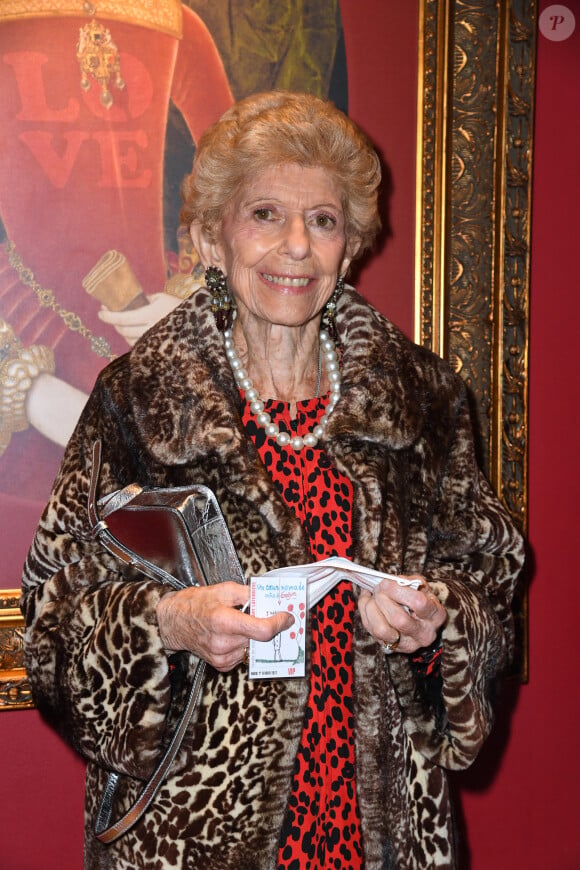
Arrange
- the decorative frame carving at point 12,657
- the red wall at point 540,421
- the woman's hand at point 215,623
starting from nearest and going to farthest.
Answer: the woman's hand at point 215,623 < the decorative frame carving at point 12,657 < the red wall at point 540,421

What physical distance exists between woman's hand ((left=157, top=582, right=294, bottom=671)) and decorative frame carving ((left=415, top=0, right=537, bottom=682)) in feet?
4.83

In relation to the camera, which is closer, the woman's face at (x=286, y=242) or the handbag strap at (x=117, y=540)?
the handbag strap at (x=117, y=540)

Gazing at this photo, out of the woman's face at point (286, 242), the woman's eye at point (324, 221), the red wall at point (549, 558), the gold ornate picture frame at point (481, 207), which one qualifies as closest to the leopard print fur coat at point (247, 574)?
the woman's face at point (286, 242)

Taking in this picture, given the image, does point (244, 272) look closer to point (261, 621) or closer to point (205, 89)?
point (261, 621)

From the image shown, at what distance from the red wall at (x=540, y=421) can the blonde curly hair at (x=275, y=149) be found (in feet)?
3.07

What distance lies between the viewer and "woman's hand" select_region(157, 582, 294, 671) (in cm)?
128

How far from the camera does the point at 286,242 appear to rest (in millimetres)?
1602

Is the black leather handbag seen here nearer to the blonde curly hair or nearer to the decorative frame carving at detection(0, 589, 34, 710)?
the blonde curly hair

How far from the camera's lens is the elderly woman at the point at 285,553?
4.74ft

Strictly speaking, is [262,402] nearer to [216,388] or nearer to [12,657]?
[216,388]

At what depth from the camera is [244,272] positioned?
1.64 m

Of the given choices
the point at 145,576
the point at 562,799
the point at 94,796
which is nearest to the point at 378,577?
the point at 145,576

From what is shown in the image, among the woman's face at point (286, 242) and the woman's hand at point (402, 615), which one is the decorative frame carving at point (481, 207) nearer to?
the woman's face at point (286, 242)

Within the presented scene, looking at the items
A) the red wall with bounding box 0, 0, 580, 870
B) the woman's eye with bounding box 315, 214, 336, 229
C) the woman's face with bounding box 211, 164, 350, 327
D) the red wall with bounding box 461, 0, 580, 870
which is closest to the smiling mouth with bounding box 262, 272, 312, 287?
the woman's face with bounding box 211, 164, 350, 327
